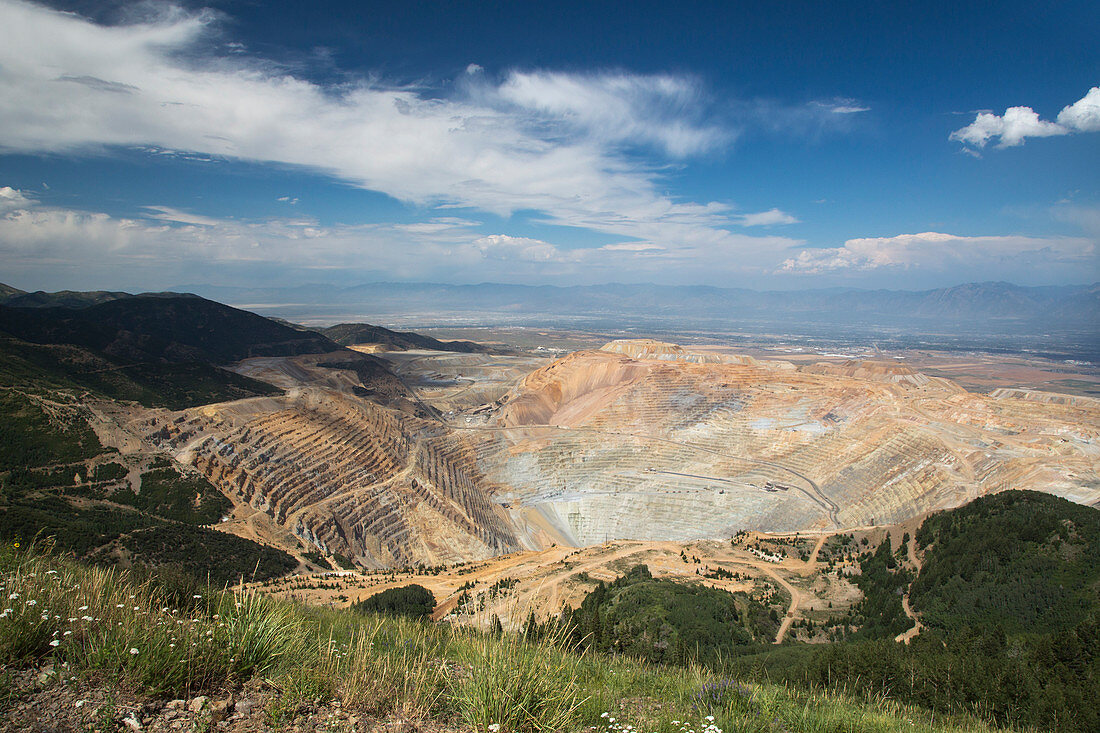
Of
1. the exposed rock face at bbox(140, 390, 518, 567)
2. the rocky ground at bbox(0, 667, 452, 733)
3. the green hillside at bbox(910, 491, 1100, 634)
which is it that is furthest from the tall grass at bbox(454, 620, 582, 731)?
the exposed rock face at bbox(140, 390, 518, 567)

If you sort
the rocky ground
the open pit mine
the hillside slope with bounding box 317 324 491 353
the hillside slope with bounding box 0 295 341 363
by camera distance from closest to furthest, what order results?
the rocky ground, the open pit mine, the hillside slope with bounding box 0 295 341 363, the hillside slope with bounding box 317 324 491 353

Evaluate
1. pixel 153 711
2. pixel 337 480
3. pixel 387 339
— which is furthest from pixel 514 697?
pixel 387 339

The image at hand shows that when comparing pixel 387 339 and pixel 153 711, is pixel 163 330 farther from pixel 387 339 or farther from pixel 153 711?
pixel 153 711

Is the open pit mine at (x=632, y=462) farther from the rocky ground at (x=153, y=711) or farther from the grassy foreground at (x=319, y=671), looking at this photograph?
the rocky ground at (x=153, y=711)

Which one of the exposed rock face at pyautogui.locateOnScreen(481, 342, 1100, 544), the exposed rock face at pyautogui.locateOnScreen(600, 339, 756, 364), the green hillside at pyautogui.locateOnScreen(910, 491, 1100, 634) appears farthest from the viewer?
the exposed rock face at pyautogui.locateOnScreen(600, 339, 756, 364)

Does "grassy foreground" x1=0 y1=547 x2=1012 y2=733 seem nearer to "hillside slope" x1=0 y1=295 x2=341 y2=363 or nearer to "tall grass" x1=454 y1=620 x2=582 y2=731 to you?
"tall grass" x1=454 y1=620 x2=582 y2=731

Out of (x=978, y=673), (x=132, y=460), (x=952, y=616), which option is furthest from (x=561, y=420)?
(x=978, y=673)

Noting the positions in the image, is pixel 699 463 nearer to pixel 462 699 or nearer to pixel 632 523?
pixel 632 523
